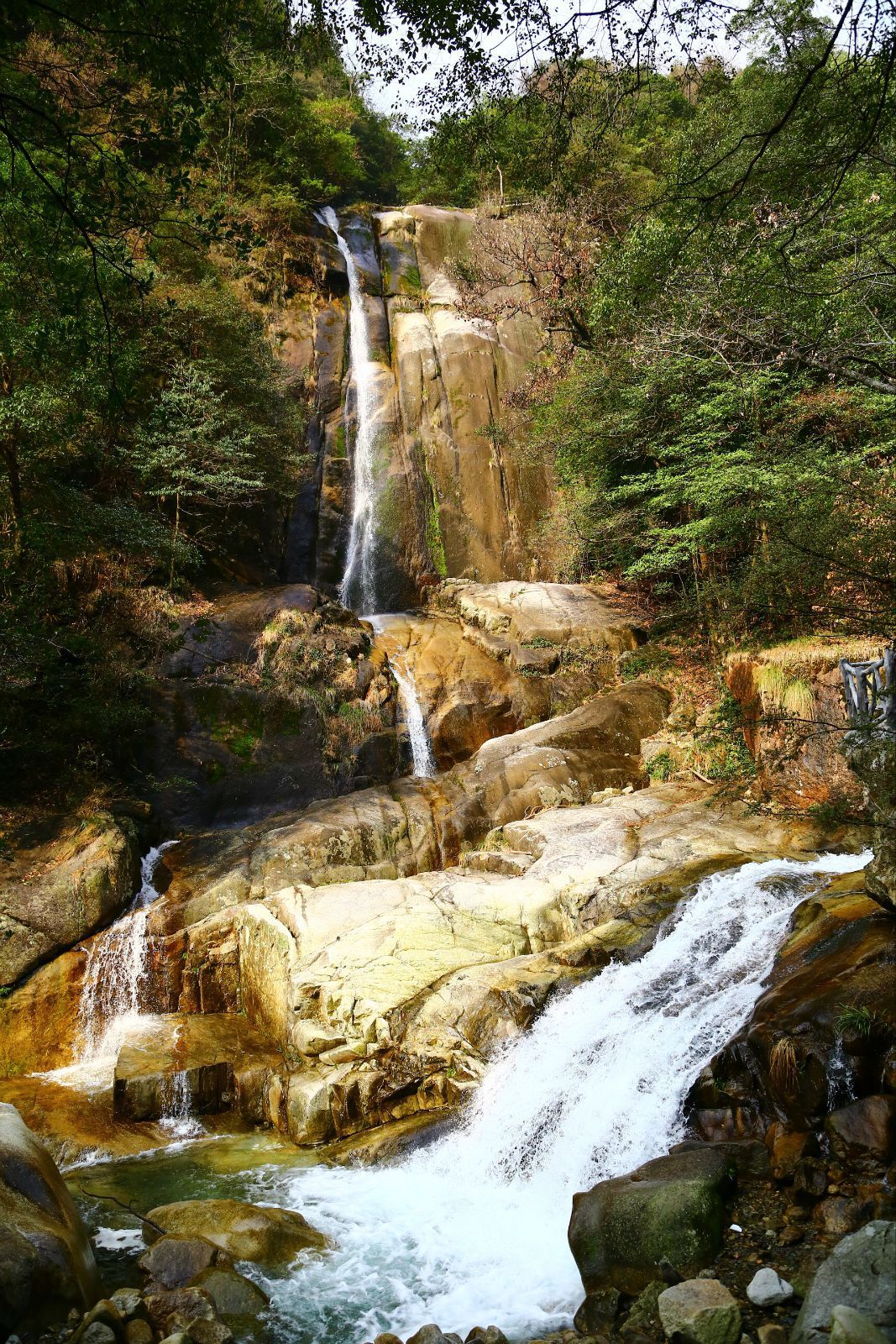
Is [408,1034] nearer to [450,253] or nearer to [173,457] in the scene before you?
[173,457]

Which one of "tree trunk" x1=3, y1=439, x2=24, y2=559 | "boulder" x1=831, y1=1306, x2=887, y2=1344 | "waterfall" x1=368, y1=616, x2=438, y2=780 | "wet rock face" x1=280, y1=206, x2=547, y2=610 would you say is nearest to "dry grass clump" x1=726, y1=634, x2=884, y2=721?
"waterfall" x1=368, y1=616, x2=438, y2=780

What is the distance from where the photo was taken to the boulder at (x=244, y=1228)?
589 centimetres

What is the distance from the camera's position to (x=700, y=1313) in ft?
13.3

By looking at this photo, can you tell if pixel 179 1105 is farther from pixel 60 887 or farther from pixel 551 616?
pixel 551 616

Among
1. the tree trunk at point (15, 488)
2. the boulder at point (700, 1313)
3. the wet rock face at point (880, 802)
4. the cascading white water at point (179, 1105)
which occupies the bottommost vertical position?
the cascading white water at point (179, 1105)

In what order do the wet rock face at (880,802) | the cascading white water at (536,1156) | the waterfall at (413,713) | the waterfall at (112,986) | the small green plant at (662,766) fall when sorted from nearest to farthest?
1. the cascading white water at (536,1156)
2. the wet rock face at (880,802)
3. the waterfall at (112,986)
4. the small green plant at (662,766)
5. the waterfall at (413,713)

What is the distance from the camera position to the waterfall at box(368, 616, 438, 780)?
15594 millimetres

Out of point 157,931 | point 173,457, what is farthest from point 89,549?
point 157,931

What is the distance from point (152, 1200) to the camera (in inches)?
272

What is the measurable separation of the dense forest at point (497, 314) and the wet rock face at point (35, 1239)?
15.4ft

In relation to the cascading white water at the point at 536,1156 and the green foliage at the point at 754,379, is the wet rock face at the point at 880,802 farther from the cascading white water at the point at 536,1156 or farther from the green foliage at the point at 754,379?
the cascading white water at the point at 536,1156

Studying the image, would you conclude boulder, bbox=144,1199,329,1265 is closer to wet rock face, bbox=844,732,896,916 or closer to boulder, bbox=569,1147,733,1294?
boulder, bbox=569,1147,733,1294

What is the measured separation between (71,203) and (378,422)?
19828 millimetres

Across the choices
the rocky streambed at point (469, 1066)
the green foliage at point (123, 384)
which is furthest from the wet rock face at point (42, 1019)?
the green foliage at point (123, 384)
